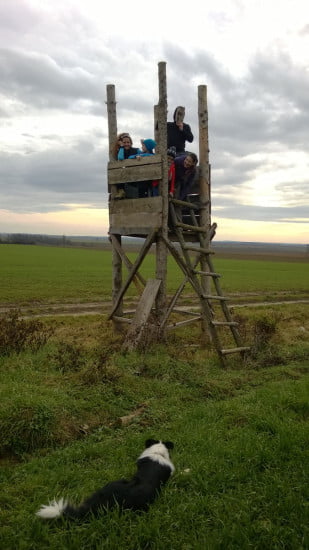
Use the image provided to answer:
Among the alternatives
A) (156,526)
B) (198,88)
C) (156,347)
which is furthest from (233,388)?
(198,88)

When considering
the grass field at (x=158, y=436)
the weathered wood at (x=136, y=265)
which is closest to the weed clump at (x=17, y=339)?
the grass field at (x=158, y=436)

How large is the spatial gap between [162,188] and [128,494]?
704 cm

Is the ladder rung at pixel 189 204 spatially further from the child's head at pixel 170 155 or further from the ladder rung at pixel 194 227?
the child's head at pixel 170 155

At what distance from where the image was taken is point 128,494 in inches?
158

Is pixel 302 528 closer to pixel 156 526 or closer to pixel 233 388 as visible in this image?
pixel 156 526

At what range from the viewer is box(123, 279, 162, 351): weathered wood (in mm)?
9102

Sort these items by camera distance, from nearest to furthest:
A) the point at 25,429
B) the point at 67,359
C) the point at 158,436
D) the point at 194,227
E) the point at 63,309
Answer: the point at 25,429 < the point at 158,436 < the point at 67,359 < the point at 194,227 < the point at 63,309

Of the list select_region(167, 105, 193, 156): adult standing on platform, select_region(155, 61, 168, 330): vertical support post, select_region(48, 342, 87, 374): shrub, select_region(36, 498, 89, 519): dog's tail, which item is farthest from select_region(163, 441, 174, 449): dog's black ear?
select_region(167, 105, 193, 156): adult standing on platform

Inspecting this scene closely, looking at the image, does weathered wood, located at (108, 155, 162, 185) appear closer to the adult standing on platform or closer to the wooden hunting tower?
the wooden hunting tower

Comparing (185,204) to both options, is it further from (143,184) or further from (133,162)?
(133,162)

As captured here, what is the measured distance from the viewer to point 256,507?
4152mm

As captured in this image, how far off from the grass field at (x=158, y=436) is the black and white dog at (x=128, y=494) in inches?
3.6

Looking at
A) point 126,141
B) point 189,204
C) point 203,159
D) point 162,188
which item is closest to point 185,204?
point 189,204

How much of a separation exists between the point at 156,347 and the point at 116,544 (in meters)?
5.76
